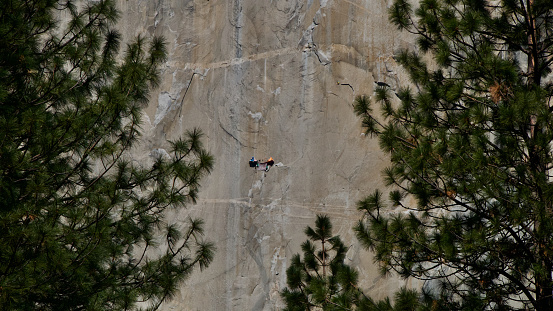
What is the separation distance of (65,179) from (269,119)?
2.44 meters

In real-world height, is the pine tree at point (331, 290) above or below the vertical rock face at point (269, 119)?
below

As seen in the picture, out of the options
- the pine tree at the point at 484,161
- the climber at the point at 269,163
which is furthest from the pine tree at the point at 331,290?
the climber at the point at 269,163

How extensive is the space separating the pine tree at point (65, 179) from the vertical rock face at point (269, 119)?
4.47 feet

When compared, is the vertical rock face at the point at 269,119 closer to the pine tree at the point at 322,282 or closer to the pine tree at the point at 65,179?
the pine tree at the point at 322,282

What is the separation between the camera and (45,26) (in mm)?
4609

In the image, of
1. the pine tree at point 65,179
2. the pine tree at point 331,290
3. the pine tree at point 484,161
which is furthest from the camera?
the pine tree at point 331,290

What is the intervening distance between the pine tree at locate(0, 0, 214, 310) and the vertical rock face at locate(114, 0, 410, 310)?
136 cm

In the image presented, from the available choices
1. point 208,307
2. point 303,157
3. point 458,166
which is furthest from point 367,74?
point 208,307

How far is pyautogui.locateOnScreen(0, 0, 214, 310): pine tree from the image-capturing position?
3.46 metres

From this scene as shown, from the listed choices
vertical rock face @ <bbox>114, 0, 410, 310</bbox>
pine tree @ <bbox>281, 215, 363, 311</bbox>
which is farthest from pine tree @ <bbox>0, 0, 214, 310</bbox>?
vertical rock face @ <bbox>114, 0, 410, 310</bbox>

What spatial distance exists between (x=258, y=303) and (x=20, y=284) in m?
3.14

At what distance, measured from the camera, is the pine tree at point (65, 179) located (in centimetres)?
346

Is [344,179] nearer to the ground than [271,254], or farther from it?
farther from it

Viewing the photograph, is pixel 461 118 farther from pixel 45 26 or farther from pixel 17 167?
pixel 45 26
